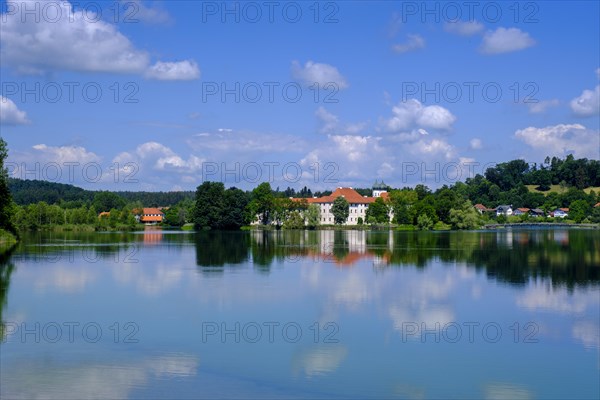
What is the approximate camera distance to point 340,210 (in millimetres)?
124875

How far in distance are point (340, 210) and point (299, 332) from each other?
348 ft

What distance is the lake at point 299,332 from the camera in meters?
13.8

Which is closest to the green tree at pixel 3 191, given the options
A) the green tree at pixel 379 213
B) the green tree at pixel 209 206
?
the green tree at pixel 209 206

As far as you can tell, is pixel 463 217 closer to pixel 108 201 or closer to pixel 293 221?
pixel 293 221

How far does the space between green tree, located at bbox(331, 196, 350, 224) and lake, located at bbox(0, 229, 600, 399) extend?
8828 centimetres

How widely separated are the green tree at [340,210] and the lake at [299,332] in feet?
290

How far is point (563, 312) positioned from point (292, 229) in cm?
8984

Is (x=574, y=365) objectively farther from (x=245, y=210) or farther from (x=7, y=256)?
(x=245, y=210)

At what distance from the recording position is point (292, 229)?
11156cm

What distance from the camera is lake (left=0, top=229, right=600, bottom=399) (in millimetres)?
13773

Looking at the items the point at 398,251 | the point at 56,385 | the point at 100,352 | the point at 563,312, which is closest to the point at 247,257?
the point at 398,251

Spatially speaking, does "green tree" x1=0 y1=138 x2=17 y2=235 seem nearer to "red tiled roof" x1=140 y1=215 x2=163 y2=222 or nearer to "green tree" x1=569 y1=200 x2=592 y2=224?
"red tiled roof" x1=140 y1=215 x2=163 y2=222

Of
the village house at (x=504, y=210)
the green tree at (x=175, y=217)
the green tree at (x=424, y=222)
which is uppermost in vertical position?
the village house at (x=504, y=210)

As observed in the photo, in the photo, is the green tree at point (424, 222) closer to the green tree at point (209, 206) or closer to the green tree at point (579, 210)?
the green tree at point (209, 206)
